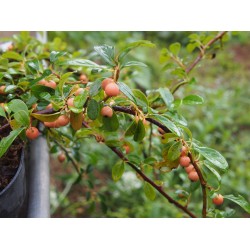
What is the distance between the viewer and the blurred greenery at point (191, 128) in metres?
1.50

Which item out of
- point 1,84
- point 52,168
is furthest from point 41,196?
point 52,168

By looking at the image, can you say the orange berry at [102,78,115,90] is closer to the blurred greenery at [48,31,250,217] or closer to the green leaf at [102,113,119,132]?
the green leaf at [102,113,119,132]

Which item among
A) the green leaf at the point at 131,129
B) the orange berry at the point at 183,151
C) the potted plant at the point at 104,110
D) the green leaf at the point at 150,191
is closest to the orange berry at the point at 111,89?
the potted plant at the point at 104,110

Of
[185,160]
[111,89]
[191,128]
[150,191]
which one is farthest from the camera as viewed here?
[191,128]

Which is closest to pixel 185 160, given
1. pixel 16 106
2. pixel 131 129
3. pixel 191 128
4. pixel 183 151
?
pixel 183 151

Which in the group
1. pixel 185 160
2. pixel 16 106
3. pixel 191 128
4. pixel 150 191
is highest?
pixel 16 106

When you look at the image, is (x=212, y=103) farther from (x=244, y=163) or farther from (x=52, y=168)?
(x=52, y=168)

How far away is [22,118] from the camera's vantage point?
771 millimetres

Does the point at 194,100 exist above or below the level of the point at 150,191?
above

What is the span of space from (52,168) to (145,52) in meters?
1.39

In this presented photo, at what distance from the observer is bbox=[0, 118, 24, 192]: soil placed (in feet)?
2.87

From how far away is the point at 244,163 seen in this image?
229 cm

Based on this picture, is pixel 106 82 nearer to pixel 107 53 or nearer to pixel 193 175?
pixel 107 53

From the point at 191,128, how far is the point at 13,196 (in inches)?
66.6
